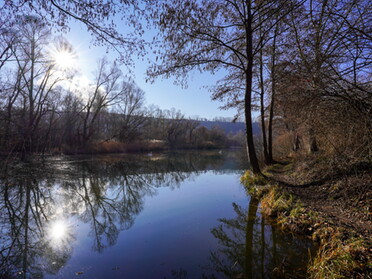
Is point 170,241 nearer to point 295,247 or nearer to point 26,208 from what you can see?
point 295,247

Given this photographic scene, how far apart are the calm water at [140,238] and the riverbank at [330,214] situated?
15.3 inches

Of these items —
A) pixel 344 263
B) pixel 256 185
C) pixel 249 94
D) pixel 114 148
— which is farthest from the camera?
pixel 114 148

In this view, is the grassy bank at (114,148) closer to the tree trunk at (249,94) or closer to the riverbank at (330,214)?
the tree trunk at (249,94)

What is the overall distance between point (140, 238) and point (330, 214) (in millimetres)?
4334

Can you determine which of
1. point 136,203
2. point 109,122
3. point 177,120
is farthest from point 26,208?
point 177,120

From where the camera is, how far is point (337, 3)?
600 cm

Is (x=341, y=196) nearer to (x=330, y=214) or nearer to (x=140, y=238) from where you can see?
(x=330, y=214)

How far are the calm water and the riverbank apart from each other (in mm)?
388

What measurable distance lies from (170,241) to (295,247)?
2.55 meters

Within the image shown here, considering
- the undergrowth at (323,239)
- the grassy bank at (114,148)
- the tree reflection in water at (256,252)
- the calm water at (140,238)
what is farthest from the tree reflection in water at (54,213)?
the grassy bank at (114,148)

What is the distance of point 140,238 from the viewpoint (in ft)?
15.6

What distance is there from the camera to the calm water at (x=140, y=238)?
11.6ft

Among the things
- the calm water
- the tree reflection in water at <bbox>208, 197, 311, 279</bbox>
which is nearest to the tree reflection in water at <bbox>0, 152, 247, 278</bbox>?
the calm water

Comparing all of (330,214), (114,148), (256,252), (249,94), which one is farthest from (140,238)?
(114,148)
